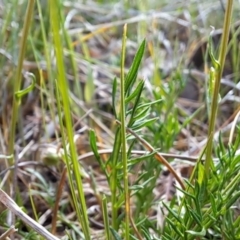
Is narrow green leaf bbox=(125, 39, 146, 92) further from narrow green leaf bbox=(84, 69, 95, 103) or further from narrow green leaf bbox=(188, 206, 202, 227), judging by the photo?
narrow green leaf bbox=(84, 69, 95, 103)

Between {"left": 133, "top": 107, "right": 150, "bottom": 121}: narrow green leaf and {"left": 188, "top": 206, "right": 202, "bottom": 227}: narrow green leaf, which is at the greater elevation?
{"left": 133, "top": 107, "right": 150, "bottom": 121}: narrow green leaf

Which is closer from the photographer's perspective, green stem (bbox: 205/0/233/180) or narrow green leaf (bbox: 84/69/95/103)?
green stem (bbox: 205/0/233/180)

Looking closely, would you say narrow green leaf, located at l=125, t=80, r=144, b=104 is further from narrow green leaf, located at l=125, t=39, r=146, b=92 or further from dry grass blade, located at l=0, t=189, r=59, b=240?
dry grass blade, located at l=0, t=189, r=59, b=240

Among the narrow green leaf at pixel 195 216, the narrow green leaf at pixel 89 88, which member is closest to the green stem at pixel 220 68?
the narrow green leaf at pixel 195 216

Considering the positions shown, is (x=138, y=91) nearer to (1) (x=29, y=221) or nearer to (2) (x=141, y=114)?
(2) (x=141, y=114)

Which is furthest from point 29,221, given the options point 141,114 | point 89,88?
point 89,88

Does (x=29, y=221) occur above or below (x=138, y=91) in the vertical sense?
below

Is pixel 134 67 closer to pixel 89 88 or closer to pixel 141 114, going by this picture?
pixel 141 114

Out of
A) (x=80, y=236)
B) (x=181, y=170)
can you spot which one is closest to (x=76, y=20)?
(x=181, y=170)

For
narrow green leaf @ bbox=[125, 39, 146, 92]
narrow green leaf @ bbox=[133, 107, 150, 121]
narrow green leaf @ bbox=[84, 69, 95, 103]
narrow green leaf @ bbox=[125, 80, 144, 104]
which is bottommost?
narrow green leaf @ bbox=[84, 69, 95, 103]

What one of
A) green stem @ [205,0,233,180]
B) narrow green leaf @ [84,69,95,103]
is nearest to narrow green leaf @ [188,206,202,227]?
green stem @ [205,0,233,180]

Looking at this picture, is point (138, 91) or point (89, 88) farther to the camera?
point (89, 88)

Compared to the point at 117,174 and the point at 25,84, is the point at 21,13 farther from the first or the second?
the point at 117,174
